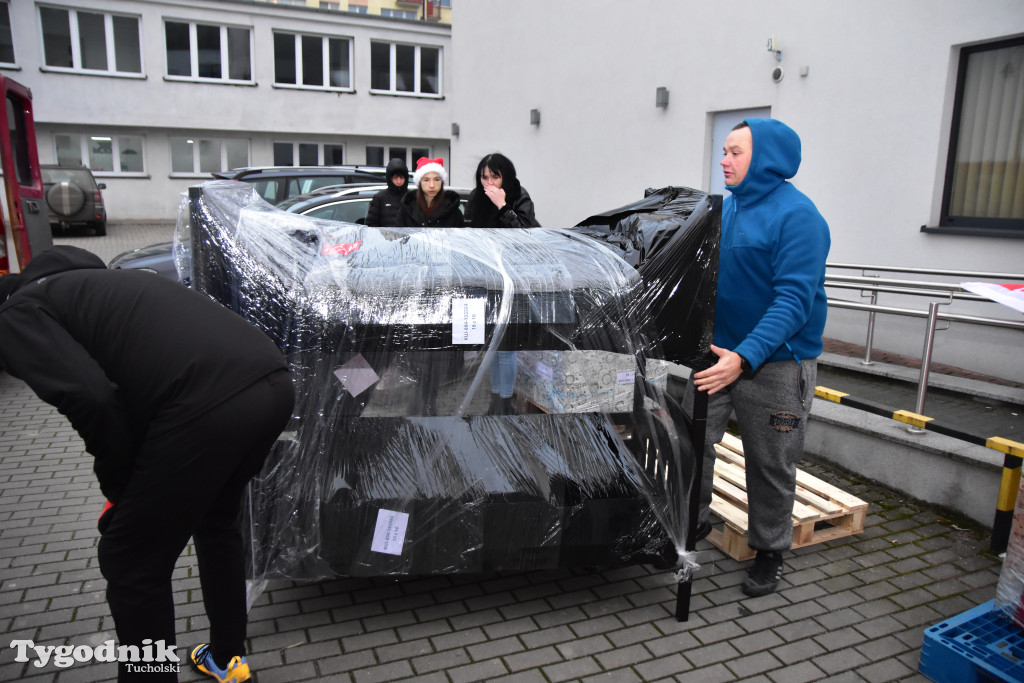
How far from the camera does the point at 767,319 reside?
2797mm

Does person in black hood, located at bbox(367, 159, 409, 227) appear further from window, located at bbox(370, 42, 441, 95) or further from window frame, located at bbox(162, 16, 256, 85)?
window, located at bbox(370, 42, 441, 95)

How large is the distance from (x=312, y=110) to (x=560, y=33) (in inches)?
543

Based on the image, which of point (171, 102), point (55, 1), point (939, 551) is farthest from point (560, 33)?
point (55, 1)

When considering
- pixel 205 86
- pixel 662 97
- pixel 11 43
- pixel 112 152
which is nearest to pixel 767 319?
pixel 662 97

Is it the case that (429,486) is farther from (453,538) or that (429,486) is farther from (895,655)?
(895,655)

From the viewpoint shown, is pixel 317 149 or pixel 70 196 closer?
pixel 70 196

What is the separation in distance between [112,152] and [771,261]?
2319cm

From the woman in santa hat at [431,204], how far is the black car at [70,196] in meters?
13.6

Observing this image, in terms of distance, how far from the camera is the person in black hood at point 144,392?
1.92 metres

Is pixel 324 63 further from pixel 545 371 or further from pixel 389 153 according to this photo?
pixel 545 371

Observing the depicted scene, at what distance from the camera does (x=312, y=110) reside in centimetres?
2259

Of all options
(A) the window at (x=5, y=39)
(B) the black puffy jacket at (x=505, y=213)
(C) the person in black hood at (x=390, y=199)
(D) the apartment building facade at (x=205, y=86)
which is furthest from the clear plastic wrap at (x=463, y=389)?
(A) the window at (x=5, y=39)

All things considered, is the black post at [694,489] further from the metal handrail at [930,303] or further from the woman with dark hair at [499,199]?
the woman with dark hair at [499,199]

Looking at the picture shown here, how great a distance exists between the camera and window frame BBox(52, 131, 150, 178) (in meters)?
21.2
